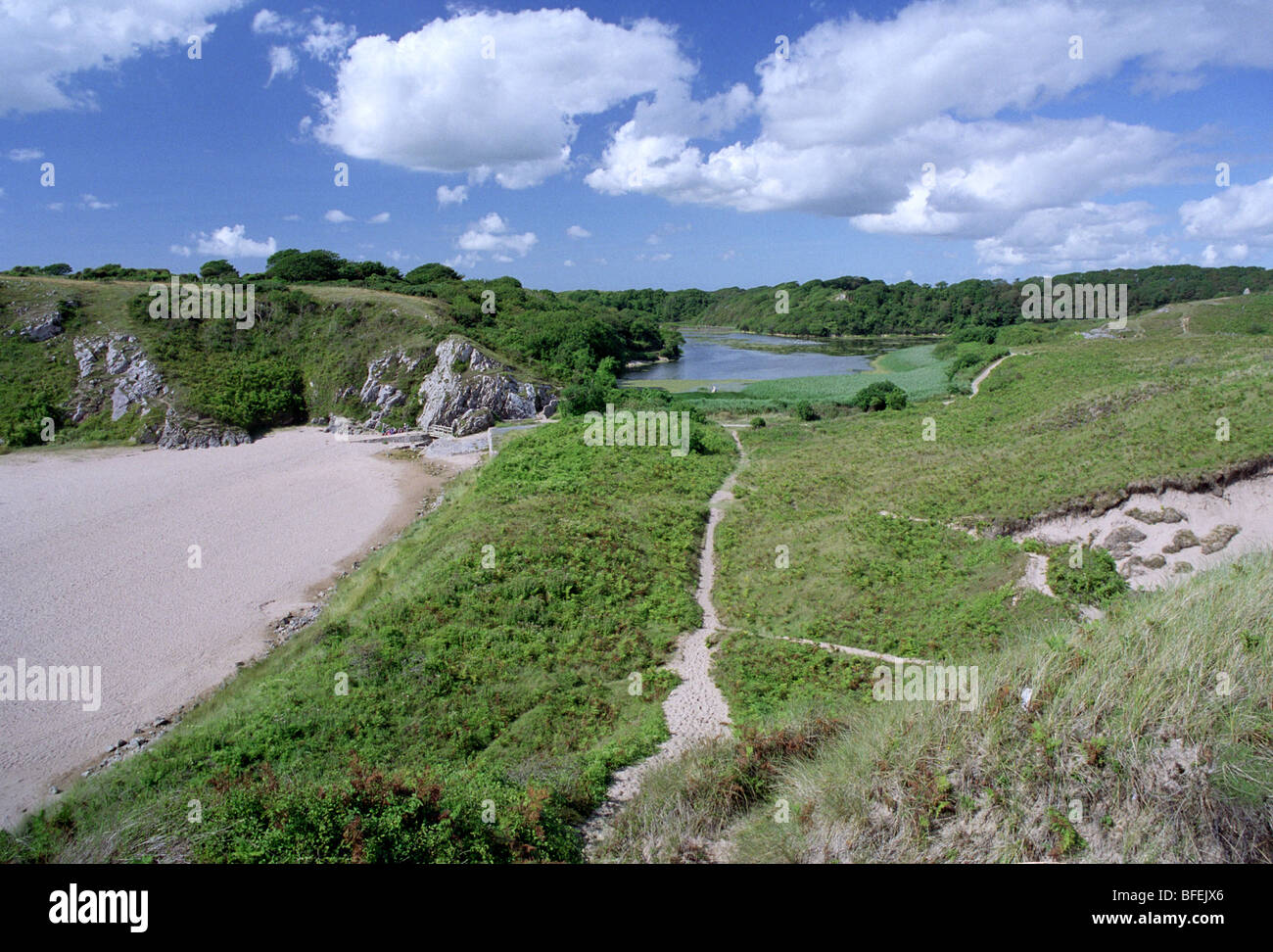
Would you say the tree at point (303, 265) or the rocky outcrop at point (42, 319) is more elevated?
the tree at point (303, 265)

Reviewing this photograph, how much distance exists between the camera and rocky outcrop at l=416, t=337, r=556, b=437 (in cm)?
5400

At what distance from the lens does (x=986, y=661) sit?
33.0 ft

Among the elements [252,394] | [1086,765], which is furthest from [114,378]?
[1086,765]

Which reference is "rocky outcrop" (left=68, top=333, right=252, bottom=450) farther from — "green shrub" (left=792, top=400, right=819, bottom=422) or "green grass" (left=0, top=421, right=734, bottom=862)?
"green shrub" (left=792, top=400, right=819, bottom=422)

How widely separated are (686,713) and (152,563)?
77.1ft

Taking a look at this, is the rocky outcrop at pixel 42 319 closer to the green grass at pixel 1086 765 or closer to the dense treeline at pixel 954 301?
the green grass at pixel 1086 765

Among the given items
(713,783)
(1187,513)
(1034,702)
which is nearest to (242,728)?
(713,783)

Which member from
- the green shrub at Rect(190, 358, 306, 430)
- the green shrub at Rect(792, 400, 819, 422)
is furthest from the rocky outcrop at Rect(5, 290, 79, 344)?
the green shrub at Rect(792, 400, 819, 422)

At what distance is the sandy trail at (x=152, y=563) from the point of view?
17.0 m

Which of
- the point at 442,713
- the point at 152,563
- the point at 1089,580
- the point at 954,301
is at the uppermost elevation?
the point at 954,301

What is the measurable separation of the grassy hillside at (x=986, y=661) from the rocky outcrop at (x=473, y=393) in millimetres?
26552

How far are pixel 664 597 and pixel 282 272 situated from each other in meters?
84.8

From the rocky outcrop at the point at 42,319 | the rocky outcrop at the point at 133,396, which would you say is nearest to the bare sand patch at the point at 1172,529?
the rocky outcrop at the point at 133,396

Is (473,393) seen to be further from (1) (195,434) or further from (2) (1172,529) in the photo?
(2) (1172,529)
